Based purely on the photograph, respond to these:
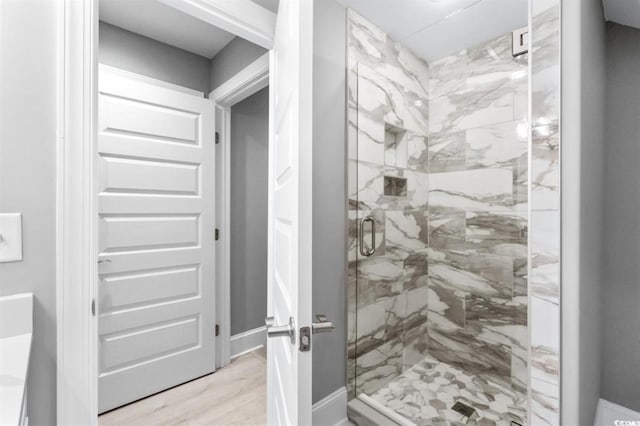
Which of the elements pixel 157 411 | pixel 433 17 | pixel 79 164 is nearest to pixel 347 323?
pixel 157 411

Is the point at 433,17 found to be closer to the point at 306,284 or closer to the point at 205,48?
the point at 205,48

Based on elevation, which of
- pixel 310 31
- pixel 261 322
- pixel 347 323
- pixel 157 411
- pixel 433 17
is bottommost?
pixel 157 411

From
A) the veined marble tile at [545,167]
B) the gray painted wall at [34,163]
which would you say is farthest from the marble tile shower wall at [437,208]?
the gray painted wall at [34,163]

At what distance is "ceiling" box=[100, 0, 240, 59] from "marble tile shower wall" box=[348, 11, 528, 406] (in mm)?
1039

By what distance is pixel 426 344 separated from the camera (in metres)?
2.09

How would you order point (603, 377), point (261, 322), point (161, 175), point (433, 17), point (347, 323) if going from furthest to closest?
point (261, 322), point (161, 175), point (433, 17), point (347, 323), point (603, 377)

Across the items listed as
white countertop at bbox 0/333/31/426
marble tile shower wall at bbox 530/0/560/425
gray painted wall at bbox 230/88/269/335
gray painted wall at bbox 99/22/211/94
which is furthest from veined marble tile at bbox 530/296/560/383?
gray painted wall at bbox 99/22/211/94

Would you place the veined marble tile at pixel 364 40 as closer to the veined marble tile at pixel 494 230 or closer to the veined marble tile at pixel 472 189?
the veined marble tile at pixel 472 189

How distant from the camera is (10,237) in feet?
2.57

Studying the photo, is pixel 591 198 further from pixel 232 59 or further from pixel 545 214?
pixel 232 59

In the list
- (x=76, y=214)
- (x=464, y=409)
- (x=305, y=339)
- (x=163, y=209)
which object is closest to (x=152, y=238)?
(x=163, y=209)

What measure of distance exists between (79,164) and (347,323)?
1.37 m

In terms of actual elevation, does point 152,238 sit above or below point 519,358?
above

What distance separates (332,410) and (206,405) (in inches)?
32.6
